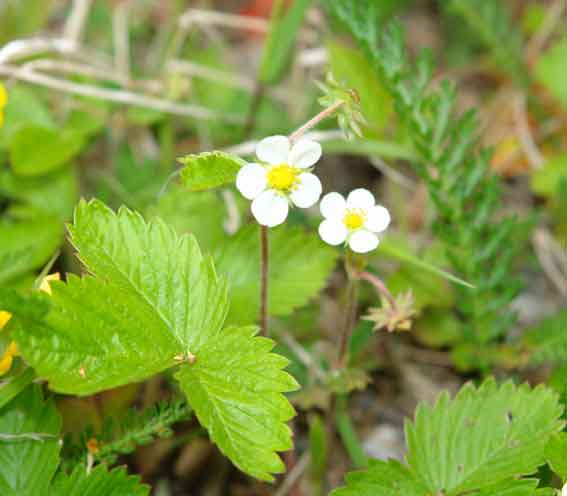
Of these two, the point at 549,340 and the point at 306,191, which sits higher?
the point at 306,191

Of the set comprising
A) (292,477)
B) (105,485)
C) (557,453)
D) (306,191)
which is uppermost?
(306,191)

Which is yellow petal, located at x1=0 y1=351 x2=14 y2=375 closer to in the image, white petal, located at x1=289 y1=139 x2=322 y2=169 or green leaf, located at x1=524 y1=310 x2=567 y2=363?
white petal, located at x1=289 y1=139 x2=322 y2=169

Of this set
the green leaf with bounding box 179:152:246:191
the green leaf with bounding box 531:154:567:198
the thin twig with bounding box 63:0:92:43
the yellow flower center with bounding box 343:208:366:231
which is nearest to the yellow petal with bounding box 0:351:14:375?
the green leaf with bounding box 179:152:246:191

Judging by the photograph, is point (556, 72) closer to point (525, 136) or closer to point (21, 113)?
point (525, 136)

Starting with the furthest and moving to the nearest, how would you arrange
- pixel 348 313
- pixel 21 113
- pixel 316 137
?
1. pixel 21 113
2. pixel 316 137
3. pixel 348 313

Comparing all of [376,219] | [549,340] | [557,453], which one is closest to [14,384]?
[376,219]

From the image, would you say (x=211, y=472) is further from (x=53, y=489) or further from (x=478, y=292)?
(x=478, y=292)
